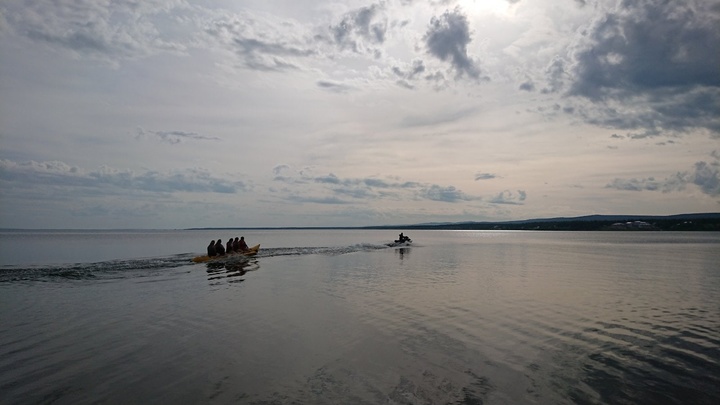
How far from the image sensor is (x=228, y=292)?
81.4ft

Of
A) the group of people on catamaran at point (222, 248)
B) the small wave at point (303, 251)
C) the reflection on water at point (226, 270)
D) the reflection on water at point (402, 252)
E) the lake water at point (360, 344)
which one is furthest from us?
the small wave at point (303, 251)

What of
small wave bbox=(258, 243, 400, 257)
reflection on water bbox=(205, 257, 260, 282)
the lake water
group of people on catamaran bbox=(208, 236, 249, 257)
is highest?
group of people on catamaran bbox=(208, 236, 249, 257)

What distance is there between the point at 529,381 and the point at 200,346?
9973mm

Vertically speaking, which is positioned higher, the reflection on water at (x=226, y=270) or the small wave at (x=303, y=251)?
the small wave at (x=303, y=251)

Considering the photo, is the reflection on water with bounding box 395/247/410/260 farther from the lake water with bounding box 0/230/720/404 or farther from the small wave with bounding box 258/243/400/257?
the lake water with bounding box 0/230/720/404

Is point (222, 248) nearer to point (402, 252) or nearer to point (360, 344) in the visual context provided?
point (402, 252)

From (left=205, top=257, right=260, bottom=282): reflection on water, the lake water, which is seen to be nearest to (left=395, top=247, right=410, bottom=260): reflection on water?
(left=205, top=257, right=260, bottom=282): reflection on water

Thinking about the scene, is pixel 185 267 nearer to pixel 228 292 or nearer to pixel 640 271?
pixel 228 292

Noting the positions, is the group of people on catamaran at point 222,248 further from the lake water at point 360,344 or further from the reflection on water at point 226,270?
the lake water at point 360,344

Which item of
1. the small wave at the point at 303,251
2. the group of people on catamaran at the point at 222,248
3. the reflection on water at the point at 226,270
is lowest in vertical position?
the reflection on water at the point at 226,270

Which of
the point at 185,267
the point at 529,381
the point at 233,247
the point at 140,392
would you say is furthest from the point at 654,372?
the point at 233,247

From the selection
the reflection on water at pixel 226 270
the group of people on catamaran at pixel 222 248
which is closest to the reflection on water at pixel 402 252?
the group of people on catamaran at pixel 222 248

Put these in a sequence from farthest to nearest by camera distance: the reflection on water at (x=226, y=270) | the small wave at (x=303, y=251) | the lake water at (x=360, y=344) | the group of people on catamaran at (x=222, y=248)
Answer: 1. the small wave at (x=303, y=251)
2. the group of people on catamaran at (x=222, y=248)
3. the reflection on water at (x=226, y=270)
4. the lake water at (x=360, y=344)

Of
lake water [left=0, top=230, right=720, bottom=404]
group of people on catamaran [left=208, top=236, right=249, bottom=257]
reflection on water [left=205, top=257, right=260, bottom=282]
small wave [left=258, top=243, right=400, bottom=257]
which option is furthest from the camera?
small wave [left=258, top=243, right=400, bottom=257]
